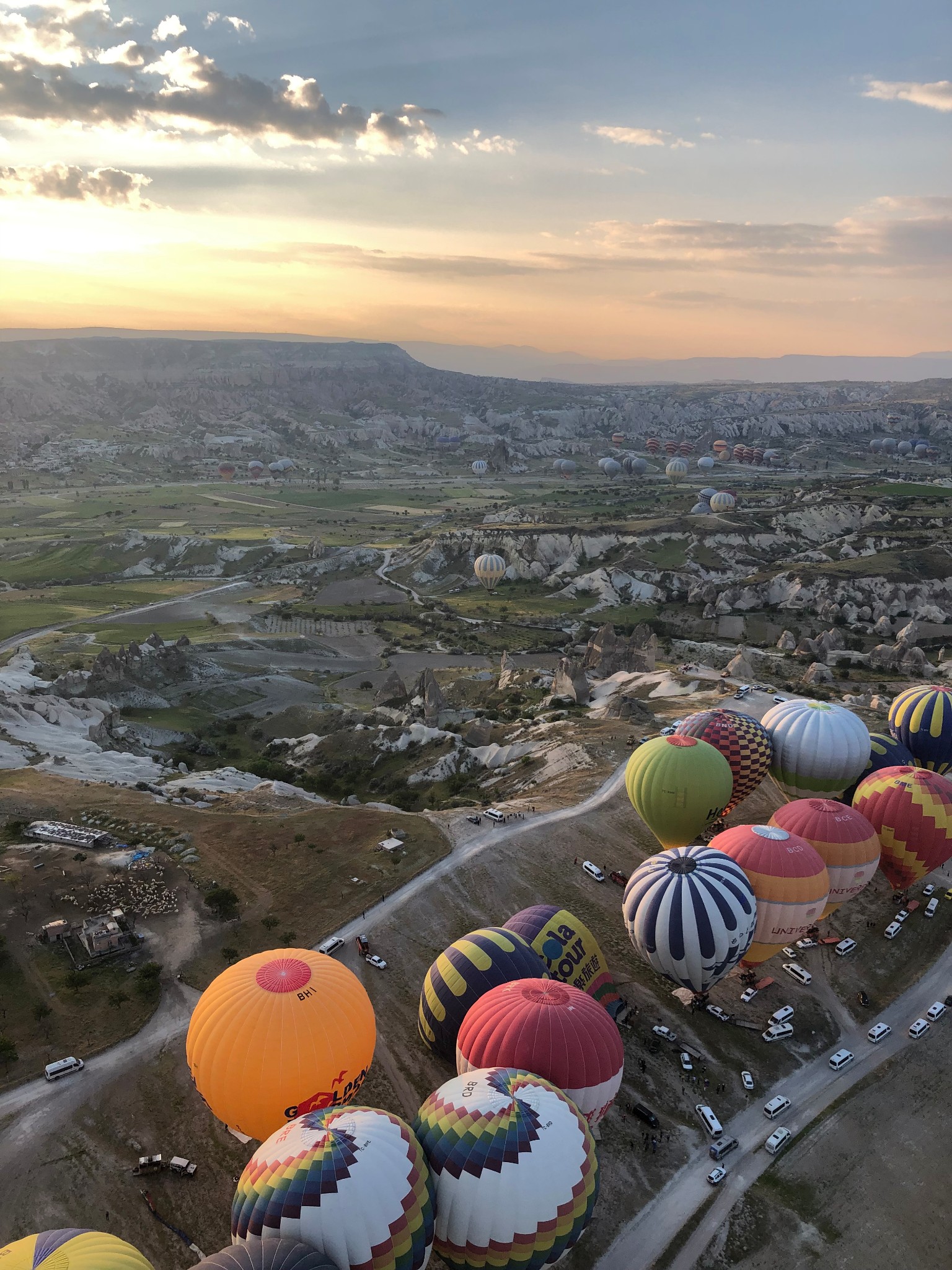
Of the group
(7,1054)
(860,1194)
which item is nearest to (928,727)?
(860,1194)

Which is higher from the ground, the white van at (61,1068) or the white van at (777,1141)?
the white van at (61,1068)

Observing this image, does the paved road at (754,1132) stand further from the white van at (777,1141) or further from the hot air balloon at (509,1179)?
the hot air balloon at (509,1179)

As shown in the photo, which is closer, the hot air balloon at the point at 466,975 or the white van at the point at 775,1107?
the hot air balloon at the point at 466,975

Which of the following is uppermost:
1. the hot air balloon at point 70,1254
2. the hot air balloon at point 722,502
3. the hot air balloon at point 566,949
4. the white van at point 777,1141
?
the hot air balloon at point 722,502

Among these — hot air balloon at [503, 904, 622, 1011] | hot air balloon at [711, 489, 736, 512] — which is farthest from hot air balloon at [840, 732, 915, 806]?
hot air balloon at [711, 489, 736, 512]

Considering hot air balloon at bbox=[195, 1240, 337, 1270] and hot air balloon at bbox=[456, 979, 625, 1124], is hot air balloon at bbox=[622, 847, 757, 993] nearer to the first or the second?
hot air balloon at bbox=[456, 979, 625, 1124]

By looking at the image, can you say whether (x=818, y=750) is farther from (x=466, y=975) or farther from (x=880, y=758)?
(x=466, y=975)

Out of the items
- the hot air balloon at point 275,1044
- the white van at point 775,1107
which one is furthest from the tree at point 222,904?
the white van at point 775,1107

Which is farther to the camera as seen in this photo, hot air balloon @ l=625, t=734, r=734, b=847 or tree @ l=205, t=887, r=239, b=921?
hot air balloon @ l=625, t=734, r=734, b=847
